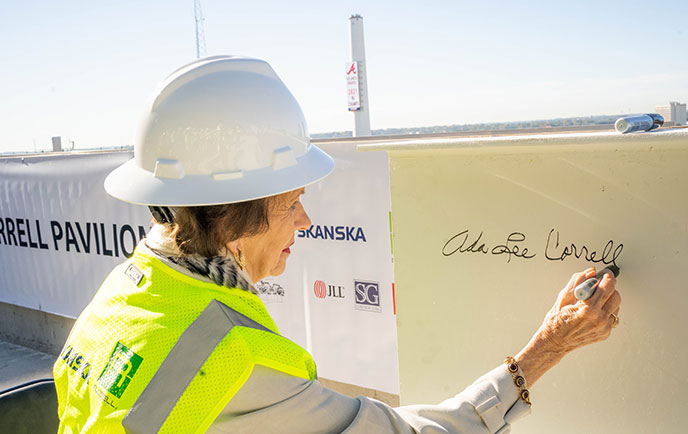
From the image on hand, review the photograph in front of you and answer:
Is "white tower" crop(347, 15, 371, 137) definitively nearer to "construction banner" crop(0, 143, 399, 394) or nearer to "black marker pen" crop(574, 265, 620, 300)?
"construction banner" crop(0, 143, 399, 394)

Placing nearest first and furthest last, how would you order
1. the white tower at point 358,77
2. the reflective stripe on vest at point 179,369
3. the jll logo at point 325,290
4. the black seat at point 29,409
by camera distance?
the reflective stripe on vest at point 179,369, the black seat at point 29,409, the jll logo at point 325,290, the white tower at point 358,77

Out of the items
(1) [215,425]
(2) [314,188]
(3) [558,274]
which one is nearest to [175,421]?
(1) [215,425]

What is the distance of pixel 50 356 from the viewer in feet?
21.4

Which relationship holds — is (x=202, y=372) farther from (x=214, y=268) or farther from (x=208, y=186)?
(x=208, y=186)

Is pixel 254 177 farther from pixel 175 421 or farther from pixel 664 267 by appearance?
pixel 664 267

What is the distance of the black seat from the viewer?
183cm

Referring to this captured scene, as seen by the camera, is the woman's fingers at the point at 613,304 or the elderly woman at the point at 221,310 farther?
the woman's fingers at the point at 613,304

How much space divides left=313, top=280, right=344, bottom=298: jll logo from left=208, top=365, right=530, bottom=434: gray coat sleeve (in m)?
2.57

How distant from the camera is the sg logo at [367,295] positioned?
12.9 feet

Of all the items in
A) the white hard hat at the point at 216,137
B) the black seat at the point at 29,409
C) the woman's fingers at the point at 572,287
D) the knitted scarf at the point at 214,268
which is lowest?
the black seat at the point at 29,409

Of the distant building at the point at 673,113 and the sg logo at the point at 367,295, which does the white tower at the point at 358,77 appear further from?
the distant building at the point at 673,113

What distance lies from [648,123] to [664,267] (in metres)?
0.37

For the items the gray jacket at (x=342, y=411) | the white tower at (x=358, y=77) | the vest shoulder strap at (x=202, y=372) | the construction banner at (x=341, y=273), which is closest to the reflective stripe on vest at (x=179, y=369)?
the vest shoulder strap at (x=202, y=372)

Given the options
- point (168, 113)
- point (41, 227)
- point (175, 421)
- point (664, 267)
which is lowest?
point (41, 227)
